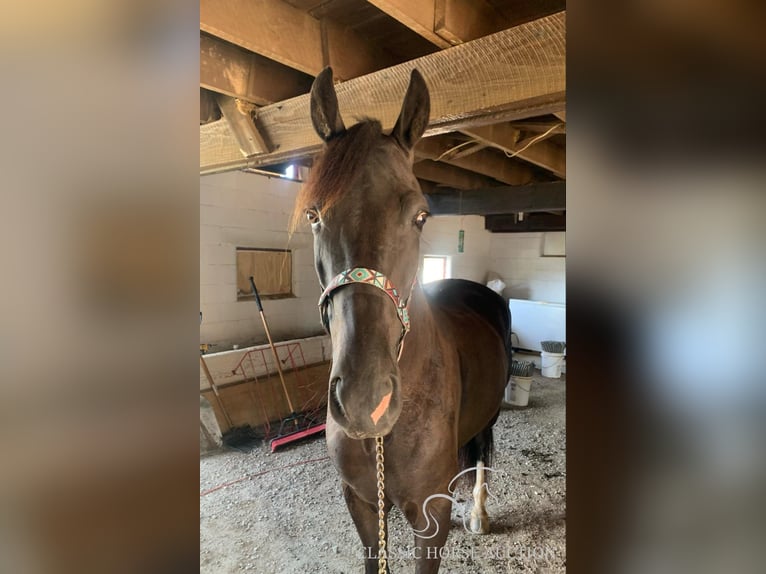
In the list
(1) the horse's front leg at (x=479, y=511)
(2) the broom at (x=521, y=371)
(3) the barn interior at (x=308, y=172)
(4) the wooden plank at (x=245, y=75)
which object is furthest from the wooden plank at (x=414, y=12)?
(2) the broom at (x=521, y=371)

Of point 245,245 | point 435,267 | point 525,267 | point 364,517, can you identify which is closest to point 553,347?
point 435,267

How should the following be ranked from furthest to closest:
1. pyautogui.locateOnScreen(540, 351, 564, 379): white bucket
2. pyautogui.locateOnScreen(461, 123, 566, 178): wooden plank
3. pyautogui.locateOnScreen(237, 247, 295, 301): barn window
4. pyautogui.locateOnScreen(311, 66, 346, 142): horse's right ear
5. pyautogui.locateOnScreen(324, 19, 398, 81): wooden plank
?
1. pyautogui.locateOnScreen(540, 351, 564, 379): white bucket
2. pyautogui.locateOnScreen(237, 247, 295, 301): barn window
3. pyautogui.locateOnScreen(461, 123, 566, 178): wooden plank
4. pyautogui.locateOnScreen(324, 19, 398, 81): wooden plank
5. pyautogui.locateOnScreen(311, 66, 346, 142): horse's right ear

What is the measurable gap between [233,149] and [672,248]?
5.60ft

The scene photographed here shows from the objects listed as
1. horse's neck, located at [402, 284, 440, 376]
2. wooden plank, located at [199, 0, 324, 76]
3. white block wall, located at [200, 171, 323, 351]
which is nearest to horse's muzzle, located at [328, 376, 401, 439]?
horse's neck, located at [402, 284, 440, 376]

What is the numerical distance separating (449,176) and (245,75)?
6.72 ft

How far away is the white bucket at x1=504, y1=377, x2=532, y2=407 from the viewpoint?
3.63 metres

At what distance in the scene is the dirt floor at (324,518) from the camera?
1660 mm

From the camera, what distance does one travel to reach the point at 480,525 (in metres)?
1.82

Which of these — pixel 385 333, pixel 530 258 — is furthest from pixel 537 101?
pixel 530 258

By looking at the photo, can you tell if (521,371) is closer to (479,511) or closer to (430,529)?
(479,511)

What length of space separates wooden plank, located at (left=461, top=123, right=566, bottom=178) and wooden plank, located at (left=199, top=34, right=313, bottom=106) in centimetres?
77

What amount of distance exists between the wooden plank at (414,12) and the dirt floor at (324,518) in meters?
2.03

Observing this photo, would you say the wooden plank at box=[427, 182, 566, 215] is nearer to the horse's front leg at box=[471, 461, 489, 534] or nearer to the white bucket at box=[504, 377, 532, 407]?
the white bucket at box=[504, 377, 532, 407]

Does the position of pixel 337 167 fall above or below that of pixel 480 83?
below
